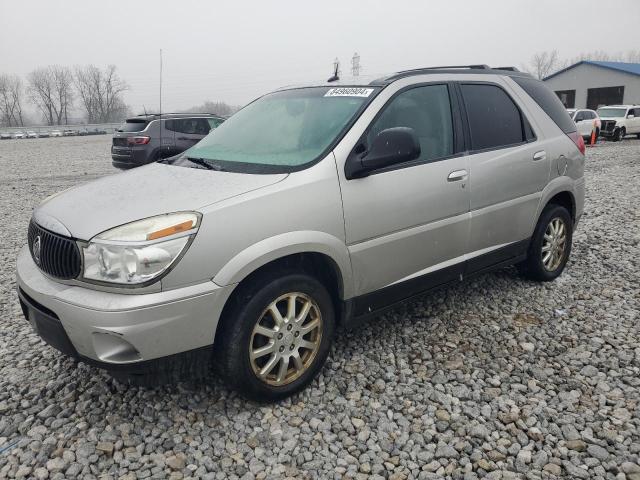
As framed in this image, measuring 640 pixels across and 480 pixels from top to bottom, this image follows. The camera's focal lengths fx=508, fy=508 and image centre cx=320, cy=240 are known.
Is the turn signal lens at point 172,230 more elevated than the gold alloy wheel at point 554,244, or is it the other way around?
the turn signal lens at point 172,230

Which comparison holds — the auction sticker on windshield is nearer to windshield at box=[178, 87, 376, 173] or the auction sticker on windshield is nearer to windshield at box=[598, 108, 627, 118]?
windshield at box=[178, 87, 376, 173]

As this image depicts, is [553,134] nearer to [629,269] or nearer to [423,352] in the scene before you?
[629,269]

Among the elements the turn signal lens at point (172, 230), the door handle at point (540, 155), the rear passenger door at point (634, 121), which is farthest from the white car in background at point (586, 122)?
the turn signal lens at point (172, 230)

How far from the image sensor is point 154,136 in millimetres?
12117

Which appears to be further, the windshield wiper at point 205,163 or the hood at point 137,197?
the windshield wiper at point 205,163

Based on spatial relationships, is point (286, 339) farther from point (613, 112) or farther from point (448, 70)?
point (613, 112)

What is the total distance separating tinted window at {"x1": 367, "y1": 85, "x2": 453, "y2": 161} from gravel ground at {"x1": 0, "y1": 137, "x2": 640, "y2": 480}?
1379 mm

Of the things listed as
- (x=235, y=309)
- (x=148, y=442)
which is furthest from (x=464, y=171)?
(x=148, y=442)

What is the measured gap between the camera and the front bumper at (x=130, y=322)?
235cm

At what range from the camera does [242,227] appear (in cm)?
256

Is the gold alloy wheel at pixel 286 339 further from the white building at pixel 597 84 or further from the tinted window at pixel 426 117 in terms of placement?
the white building at pixel 597 84

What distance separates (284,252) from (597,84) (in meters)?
44.4

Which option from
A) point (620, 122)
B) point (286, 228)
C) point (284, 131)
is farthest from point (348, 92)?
point (620, 122)

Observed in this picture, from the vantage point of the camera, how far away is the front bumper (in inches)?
92.4
